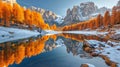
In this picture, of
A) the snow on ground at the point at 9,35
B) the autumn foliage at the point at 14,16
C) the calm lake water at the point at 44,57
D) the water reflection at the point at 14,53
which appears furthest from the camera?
the autumn foliage at the point at 14,16

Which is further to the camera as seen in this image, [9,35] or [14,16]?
[14,16]

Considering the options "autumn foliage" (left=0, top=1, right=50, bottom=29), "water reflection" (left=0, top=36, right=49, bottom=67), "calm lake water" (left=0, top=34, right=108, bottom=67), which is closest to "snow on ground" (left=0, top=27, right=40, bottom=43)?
"water reflection" (left=0, top=36, right=49, bottom=67)

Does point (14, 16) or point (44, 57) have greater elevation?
point (14, 16)

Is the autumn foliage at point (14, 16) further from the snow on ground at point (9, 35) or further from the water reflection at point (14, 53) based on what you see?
the water reflection at point (14, 53)

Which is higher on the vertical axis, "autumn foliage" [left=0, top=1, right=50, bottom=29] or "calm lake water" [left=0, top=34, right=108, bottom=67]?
"autumn foliage" [left=0, top=1, right=50, bottom=29]

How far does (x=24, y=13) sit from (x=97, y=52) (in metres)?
102

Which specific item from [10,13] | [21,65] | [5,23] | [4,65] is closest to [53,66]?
[21,65]

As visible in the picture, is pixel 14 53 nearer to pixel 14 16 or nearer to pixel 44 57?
pixel 44 57

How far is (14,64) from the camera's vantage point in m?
28.3

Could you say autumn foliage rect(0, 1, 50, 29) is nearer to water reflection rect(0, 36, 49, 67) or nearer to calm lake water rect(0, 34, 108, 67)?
water reflection rect(0, 36, 49, 67)

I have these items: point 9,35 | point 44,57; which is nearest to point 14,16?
point 9,35

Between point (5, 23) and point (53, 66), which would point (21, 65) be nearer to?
point (53, 66)

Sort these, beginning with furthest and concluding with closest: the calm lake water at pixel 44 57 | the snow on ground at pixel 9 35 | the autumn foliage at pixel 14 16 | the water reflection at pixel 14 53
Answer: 1. the autumn foliage at pixel 14 16
2. the snow on ground at pixel 9 35
3. the water reflection at pixel 14 53
4. the calm lake water at pixel 44 57

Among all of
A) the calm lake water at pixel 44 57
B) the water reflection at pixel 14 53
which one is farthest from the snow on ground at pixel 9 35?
the calm lake water at pixel 44 57
